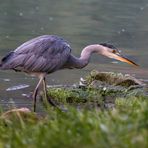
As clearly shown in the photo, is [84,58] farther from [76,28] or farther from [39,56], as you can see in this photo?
[76,28]

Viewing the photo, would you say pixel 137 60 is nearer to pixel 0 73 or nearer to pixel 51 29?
pixel 0 73

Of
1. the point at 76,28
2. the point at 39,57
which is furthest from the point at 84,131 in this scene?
the point at 76,28

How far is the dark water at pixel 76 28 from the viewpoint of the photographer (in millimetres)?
13727

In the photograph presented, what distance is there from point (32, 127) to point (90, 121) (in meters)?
0.52

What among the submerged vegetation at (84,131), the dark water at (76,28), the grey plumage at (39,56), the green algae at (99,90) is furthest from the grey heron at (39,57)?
the submerged vegetation at (84,131)

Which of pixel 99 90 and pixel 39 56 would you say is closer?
pixel 39 56

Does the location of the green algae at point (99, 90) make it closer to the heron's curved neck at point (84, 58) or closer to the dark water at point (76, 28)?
the heron's curved neck at point (84, 58)

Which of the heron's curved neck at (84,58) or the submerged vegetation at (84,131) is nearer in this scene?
the submerged vegetation at (84,131)

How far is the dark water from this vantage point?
45.0ft

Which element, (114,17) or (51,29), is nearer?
(51,29)

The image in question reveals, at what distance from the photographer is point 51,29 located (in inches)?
924

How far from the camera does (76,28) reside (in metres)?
24.1

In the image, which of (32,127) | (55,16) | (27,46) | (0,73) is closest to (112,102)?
(27,46)

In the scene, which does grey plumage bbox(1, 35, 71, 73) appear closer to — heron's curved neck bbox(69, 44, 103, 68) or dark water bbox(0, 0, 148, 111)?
heron's curved neck bbox(69, 44, 103, 68)
